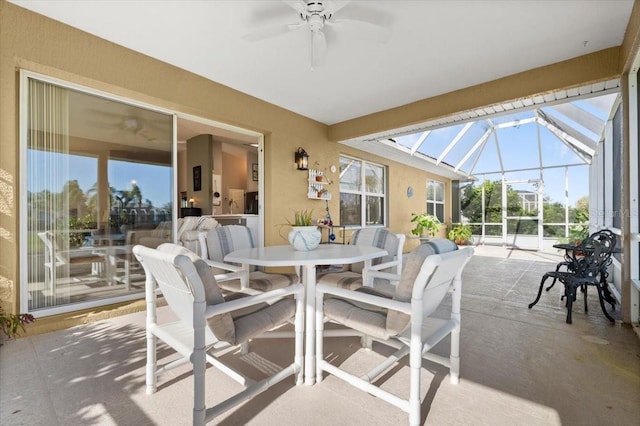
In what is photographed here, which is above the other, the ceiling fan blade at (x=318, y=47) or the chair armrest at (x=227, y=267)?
the ceiling fan blade at (x=318, y=47)

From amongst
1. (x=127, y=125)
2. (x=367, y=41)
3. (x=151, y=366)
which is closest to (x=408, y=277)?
(x=151, y=366)

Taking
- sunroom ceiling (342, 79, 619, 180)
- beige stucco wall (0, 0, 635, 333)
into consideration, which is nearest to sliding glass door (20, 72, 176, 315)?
beige stucco wall (0, 0, 635, 333)

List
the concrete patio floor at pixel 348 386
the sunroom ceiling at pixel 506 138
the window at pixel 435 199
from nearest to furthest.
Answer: the concrete patio floor at pixel 348 386, the sunroom ceiling at pixel 506 138, the window at pixel 435 199

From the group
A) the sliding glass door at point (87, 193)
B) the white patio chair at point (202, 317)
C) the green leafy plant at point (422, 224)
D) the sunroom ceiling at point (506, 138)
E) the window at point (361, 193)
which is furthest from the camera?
the green leafy plant at point (422, 224)

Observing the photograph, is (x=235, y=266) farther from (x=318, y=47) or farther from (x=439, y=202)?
(x=439, y=202)

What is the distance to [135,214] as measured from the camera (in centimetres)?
321

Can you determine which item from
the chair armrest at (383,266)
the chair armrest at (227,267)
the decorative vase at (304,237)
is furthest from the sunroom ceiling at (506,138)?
the chair armrest at (227,267)

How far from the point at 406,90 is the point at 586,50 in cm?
180

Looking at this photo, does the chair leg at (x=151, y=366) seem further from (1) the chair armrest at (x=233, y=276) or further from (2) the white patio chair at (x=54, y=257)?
(2) the white patio chair at (x=54, y=257)

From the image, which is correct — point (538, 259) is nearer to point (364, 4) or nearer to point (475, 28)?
point (475, 28)

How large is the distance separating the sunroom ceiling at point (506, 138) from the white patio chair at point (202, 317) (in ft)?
12.2

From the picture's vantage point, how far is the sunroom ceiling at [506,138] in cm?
393

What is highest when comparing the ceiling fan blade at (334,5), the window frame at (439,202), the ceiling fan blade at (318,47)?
the ceiling fan blade at (334,5)

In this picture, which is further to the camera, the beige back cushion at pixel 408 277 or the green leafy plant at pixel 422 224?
the green leafy plant at pixel 422 224
